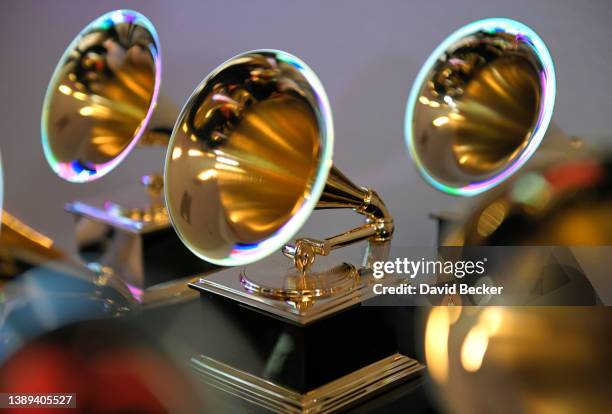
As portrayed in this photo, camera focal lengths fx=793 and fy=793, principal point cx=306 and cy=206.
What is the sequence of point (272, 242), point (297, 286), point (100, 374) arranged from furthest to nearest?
point (100, 374) → point (297, 286) → point (272, 242)

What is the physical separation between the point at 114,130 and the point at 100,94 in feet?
0.33

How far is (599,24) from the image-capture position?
206cm

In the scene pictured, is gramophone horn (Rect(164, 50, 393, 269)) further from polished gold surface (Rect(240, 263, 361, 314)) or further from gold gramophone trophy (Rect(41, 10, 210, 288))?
gold gramophone trophy (Rect(41, 10, 210, 288))

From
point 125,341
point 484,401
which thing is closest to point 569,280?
point 484,401

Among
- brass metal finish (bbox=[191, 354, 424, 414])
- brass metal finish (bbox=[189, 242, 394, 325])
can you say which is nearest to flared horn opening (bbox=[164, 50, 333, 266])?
brass metal finish (bbox=[189, 242, 394, 325])

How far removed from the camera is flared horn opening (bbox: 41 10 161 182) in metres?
1.85

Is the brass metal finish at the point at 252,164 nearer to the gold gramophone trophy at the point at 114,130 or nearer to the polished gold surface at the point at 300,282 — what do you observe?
the polished gold surface at the point at 300,282

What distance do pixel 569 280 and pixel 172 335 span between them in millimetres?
817

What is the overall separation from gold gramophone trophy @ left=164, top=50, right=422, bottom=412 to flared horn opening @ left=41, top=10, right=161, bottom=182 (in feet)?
1.83

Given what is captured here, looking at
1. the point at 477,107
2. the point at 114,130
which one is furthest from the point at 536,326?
the point at 114,130

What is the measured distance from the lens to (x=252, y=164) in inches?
51.6

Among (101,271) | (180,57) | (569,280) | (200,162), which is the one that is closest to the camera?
(200,162)

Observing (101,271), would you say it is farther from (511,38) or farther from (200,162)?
(511,38)

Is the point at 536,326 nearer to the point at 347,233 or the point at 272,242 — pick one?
the point at 347,233
